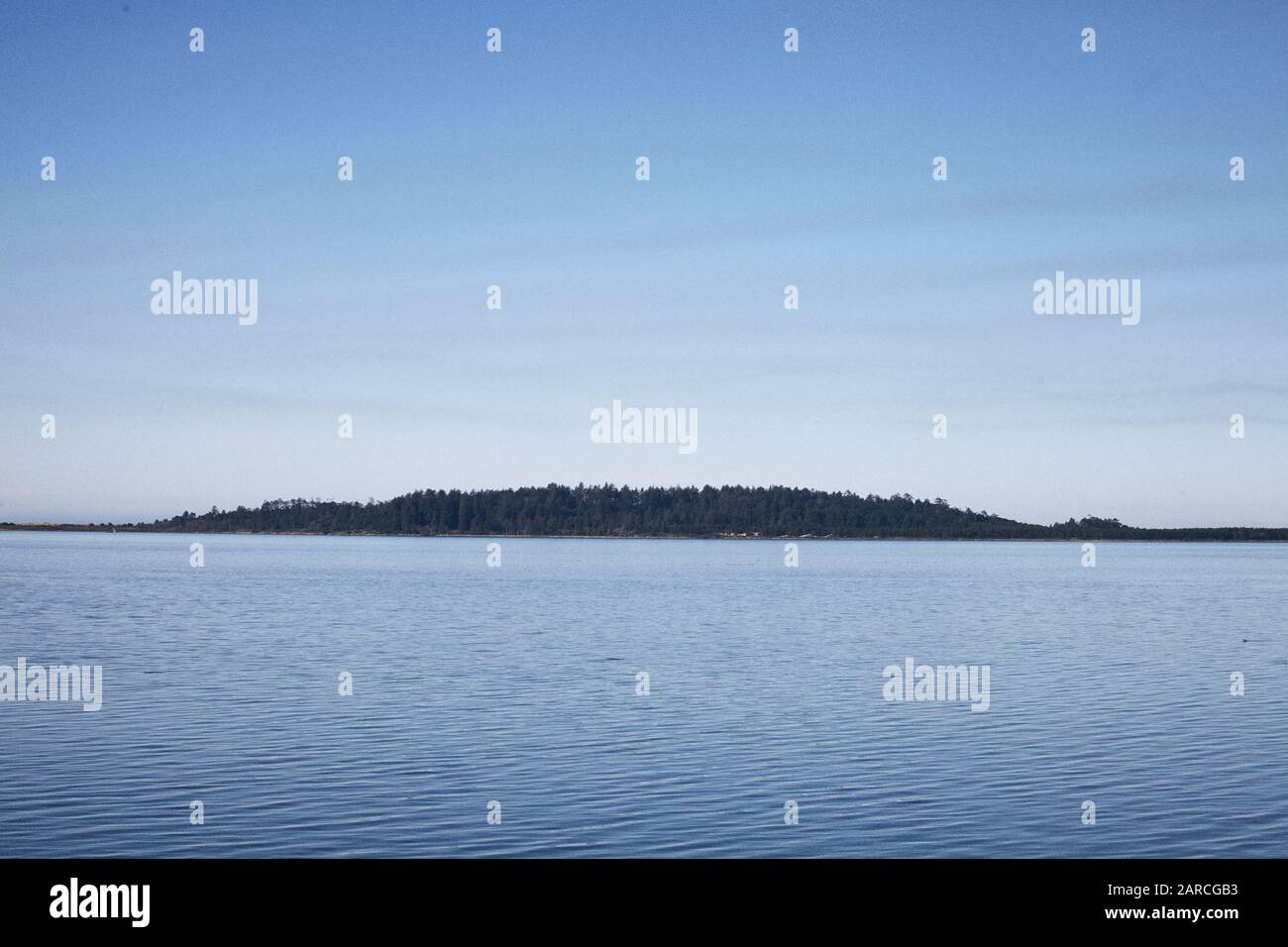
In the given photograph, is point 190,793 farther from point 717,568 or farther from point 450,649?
point 717,568

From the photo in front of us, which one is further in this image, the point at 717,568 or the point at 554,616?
the point at 717,568

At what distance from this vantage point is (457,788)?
22.0 meters

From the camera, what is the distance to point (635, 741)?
27266 mm

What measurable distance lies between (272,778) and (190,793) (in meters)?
1.66

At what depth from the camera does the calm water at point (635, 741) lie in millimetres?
19047

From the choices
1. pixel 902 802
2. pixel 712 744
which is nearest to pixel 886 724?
pixel 712 744

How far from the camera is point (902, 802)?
2130 centimetres

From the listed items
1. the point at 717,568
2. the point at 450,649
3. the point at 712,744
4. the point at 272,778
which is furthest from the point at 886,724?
the point at 717,568

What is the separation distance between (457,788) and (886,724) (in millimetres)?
12252

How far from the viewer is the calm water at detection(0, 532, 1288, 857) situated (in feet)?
62.5
